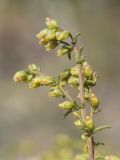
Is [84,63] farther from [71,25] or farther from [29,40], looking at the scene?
[29,40]

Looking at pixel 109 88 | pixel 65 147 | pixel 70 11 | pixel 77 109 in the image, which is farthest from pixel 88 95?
pixel 70 11

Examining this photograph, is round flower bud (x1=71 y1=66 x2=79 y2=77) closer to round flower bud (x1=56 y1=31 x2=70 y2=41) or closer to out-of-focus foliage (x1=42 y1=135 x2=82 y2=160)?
round flower bud (x1=56 y1=31 x2=70 y2=41)

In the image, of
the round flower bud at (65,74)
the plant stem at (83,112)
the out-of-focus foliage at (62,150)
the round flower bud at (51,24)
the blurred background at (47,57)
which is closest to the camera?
the plant stem at (83,112)

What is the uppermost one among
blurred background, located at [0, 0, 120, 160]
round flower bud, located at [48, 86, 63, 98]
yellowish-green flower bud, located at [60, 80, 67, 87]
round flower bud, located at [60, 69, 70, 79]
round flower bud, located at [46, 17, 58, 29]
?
blurred background, located at [0, 0, 120, 160]

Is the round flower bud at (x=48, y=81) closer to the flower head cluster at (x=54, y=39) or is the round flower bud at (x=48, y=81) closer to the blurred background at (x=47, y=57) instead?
the flower head cluster at (x=54, y=39)

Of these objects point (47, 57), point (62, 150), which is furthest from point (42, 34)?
point (47, 57)

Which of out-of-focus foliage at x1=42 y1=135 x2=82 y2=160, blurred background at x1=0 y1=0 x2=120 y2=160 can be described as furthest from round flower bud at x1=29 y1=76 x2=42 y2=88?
blurred background at x1=0 y1=0 x2=120 y2=160

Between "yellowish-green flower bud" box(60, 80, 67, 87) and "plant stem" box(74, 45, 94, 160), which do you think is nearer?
"plant stem" box(74, 45, 94, 160)

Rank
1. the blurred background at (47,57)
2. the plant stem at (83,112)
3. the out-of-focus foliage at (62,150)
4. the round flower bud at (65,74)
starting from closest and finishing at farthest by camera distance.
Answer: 1. the plant stem at (83,112)
2. the round flower bud at (65,74)
3. the out-of-focus foliage at (62,150)
4. the blurred background at (47,57)

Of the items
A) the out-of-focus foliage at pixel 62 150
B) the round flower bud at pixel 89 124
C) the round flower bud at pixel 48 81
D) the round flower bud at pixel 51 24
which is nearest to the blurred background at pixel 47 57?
the out-of-focus foliage at pixel 62 150
